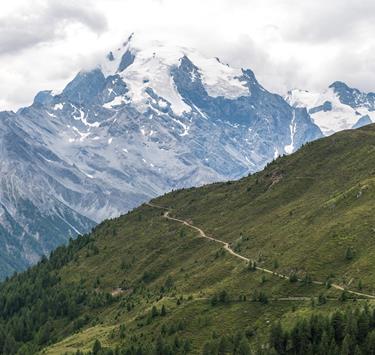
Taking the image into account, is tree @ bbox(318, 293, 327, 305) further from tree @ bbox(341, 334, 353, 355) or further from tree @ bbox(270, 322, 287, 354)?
tree @ bbox(341, 334, 353, 355)

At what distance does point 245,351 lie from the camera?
148 metres

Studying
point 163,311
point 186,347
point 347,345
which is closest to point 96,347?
point 163,311

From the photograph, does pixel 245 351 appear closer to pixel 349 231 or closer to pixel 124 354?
pixel 124 354

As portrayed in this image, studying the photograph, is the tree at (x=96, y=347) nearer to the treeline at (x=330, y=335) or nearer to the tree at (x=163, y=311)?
the tree at (x=163, y=311)

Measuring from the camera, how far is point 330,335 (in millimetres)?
138125

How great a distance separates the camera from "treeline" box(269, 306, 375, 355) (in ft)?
433

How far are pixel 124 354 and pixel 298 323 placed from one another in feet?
170

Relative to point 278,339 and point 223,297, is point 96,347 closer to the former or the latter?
point 223,297

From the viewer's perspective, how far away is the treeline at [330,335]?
132 metres

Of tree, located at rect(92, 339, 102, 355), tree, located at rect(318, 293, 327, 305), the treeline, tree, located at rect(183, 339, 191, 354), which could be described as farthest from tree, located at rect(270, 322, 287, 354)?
tree, located at rect(92, 339, 102, 355)

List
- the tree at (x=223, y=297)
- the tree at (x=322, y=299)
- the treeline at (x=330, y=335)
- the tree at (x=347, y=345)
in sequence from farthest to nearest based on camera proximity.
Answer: the tree at (x=223, y=297)
the tree at (x=322, y=299)
the treeline at (x=330, y=335)
the tree at (x=347, y=345)

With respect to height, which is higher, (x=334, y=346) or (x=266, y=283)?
(x=266, y=283)

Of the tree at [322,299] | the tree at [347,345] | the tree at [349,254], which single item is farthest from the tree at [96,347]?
the tree at [347,345]

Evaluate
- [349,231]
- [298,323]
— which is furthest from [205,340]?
[349,231]
